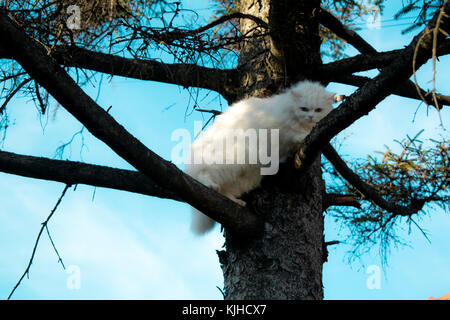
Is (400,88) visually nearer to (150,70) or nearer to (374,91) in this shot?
(374,91)

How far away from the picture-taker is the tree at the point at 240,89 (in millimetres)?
2104

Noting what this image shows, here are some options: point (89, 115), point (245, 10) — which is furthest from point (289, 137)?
point (89, 115)

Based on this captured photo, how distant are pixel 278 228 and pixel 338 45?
2.95m

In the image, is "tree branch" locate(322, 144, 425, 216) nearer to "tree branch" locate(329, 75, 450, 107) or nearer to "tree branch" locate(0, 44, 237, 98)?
"tree branch" locate(329, 75, 450, 107)

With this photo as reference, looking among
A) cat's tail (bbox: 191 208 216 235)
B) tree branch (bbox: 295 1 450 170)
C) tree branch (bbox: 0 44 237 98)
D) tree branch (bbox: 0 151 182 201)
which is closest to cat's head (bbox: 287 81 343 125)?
tree branch (bbox: 0 44 237 98)

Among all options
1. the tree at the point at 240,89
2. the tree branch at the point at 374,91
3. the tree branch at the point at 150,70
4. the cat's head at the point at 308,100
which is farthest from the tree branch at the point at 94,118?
the cat's head at the point at 308,100

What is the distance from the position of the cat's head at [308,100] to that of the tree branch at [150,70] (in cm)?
54

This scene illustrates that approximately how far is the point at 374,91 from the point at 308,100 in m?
1.06

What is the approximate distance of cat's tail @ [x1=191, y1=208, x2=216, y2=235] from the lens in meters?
3.26

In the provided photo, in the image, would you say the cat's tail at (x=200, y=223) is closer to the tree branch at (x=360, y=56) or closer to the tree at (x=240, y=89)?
the tree at (x=240, y=89)

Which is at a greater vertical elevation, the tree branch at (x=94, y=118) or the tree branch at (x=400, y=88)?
the tree branch at (x=400, y=88)

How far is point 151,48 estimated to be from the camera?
274 cm

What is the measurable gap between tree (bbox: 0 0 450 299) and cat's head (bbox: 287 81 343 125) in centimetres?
11
